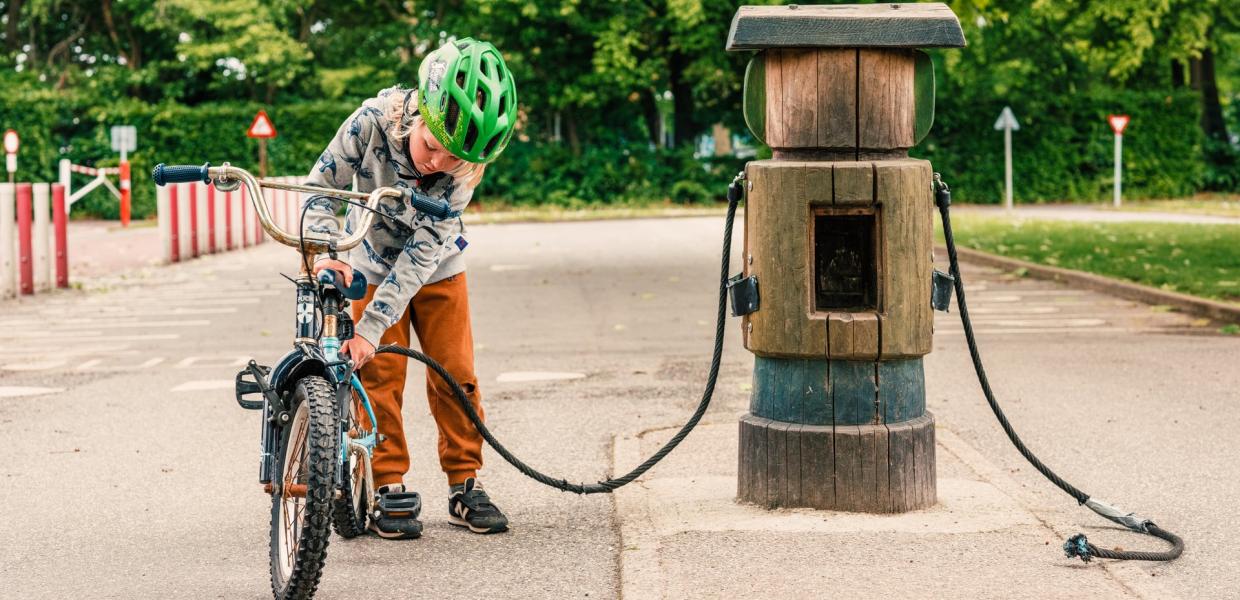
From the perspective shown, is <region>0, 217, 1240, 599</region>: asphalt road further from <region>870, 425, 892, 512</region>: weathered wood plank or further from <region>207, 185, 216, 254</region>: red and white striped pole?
<region>207, 185, 216, 254</region>: red and white striped pole

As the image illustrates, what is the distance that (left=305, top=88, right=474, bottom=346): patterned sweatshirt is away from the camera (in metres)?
4.85

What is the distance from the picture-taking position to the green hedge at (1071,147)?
118 ft

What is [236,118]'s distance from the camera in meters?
35.2

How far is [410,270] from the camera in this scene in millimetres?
4906

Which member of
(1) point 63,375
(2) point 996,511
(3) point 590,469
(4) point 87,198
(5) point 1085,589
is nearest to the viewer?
(5) point 1085,589

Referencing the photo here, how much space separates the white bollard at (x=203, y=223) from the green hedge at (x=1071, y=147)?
19.7 meters

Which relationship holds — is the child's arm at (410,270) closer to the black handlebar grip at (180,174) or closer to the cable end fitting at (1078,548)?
the black handlebar grip at (180,174)

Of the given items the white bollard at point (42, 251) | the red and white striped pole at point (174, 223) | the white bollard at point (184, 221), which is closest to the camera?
the white bollard at point (42, 251)

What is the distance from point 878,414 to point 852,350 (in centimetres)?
24

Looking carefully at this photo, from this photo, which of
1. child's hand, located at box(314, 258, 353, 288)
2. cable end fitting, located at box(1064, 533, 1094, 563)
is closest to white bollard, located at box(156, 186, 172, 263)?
child's hand, located at box(314, 258, 353, 288)

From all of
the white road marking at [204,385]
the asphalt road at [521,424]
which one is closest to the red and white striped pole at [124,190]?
the asphalt road at [521,424]

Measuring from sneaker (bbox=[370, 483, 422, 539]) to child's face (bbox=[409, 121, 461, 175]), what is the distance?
1082 millimetres

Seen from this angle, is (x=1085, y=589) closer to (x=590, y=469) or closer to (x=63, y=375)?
(x=590, y=469)

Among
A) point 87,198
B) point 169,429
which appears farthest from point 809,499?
point 87,198
